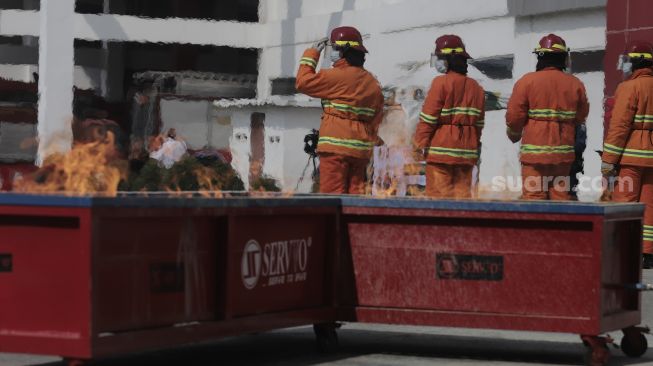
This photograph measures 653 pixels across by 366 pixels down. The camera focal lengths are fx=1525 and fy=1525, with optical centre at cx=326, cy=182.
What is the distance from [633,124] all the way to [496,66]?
10942mm

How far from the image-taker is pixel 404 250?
8.80 metres

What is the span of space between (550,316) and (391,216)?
1078 millimetres

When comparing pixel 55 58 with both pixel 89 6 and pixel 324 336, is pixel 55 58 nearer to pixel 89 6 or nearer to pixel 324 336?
pixel 89 6

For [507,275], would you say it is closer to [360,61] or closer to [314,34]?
[360,61]

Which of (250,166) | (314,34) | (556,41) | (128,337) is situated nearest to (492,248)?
(128,337)

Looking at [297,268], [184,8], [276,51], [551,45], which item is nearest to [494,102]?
[551,45]

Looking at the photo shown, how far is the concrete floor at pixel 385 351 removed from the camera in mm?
8617

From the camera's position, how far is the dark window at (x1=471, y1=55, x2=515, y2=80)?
24.1m

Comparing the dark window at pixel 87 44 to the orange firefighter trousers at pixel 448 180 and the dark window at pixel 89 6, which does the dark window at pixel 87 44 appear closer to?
the dark window at pixel 89 6

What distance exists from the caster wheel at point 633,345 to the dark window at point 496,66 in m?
15.0

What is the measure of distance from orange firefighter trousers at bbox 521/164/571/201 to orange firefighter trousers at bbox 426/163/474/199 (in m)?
0.53

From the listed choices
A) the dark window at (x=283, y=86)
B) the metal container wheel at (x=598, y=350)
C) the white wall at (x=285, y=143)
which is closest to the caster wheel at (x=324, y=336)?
the metal container wheel at (x=598, y=350)

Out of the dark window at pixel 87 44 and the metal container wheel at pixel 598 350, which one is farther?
the dark window at pixel 87 44

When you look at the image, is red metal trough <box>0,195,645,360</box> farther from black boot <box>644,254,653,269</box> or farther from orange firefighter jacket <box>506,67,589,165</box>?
black boot <box>644,254,653,269</box>
